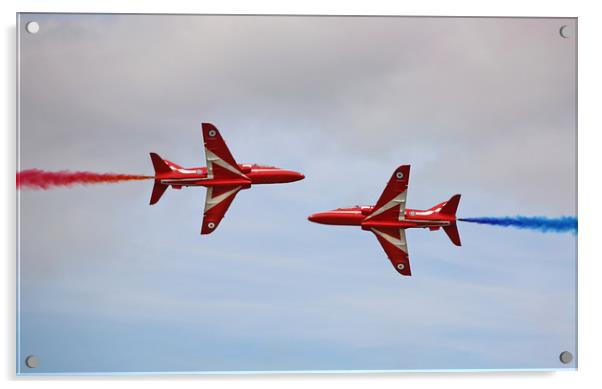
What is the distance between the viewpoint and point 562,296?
6.34 m

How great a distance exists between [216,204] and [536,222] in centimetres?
250

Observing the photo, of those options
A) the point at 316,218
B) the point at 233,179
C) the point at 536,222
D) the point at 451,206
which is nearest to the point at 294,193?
the point at 316,218

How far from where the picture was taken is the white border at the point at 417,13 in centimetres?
615

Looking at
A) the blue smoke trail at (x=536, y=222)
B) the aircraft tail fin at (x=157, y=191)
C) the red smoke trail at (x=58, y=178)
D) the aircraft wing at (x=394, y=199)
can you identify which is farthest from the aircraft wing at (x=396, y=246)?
the red smoke trail at (x=58, y=178)

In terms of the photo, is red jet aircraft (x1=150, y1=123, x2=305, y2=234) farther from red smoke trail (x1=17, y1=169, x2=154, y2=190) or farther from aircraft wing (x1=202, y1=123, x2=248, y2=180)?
red smoke trail (x1=17, y1=169, x2=154, y2=190)

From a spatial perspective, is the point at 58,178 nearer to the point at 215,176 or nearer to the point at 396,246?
the point at 215,176

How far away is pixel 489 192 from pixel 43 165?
343 cm

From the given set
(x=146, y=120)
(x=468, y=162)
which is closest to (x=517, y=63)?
(x=468, y=162)

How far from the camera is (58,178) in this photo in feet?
20.2

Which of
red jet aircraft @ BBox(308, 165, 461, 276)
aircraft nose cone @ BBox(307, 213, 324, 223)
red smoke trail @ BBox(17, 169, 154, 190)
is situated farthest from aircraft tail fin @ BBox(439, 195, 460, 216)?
red smoke trail @ BBox(17, 169, 154, 190)

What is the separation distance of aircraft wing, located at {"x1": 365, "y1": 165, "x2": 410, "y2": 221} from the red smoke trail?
76.9 inches

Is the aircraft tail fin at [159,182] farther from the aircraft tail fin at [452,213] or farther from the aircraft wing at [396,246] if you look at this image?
the aircraft tail fin at [452,213]

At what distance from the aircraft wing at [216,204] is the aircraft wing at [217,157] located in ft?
0.33

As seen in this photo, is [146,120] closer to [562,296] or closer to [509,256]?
[509,256]
